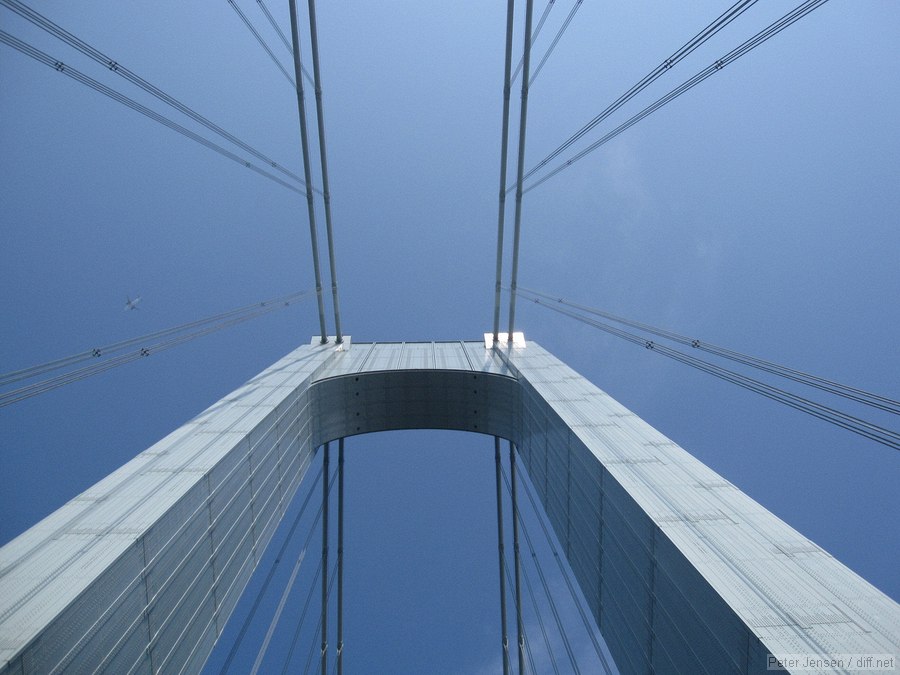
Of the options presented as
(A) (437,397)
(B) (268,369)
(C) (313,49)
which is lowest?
(A) (437,397)

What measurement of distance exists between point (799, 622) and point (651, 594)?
3402 millimetres

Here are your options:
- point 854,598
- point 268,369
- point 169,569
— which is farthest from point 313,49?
point 854,598

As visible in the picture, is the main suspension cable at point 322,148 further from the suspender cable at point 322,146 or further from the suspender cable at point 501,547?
the suspender cable at point 501,547

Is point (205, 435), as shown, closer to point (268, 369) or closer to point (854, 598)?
point (268, 369)

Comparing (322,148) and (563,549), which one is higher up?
(322,148)

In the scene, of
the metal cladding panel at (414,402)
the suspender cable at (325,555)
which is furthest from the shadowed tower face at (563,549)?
the suspender cable at (325,555)

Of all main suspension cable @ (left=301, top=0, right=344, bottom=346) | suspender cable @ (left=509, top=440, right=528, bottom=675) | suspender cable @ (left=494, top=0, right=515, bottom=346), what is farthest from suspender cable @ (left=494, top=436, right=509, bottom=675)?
main suspension cable @ (left=301, top=0, right=344, bottom=346)

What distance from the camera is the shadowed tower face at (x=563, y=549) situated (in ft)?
26.3

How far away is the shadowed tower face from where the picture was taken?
8008mm

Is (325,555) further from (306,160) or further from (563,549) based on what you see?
(306,160)

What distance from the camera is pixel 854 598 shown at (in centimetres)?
809

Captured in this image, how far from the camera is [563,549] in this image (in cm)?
1681

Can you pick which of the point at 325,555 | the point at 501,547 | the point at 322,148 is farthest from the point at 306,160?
the point at 501,547

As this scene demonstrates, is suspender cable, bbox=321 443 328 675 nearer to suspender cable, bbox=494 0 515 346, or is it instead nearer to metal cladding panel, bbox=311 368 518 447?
metal cladding panel, bbox=311 368 518 447
